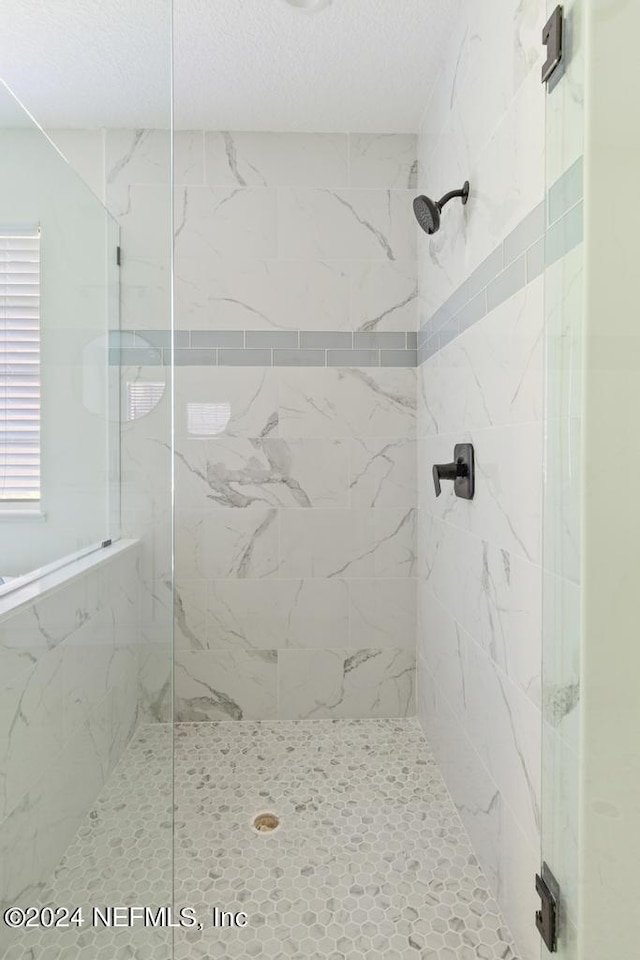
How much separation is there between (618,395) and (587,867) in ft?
1.77

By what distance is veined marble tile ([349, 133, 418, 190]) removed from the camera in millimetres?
2168

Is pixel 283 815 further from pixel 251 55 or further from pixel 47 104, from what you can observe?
pixel 251 55

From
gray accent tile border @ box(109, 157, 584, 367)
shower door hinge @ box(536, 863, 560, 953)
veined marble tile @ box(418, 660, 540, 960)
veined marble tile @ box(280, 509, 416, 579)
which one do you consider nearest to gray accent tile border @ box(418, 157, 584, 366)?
gray accent tile border @ box(109, 157, 584, 367)

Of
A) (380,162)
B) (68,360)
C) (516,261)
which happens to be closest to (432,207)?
(516,261)

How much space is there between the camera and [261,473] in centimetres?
219

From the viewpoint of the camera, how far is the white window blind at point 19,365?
975 mm

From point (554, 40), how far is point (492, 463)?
87 cm

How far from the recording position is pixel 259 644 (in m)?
2.21

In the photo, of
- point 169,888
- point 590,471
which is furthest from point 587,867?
point 169,888

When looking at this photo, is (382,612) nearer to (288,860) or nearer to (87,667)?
(288,860)

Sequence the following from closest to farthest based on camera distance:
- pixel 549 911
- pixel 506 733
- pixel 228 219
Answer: pixel 549 911, pixel 506 733, pixel 228 219

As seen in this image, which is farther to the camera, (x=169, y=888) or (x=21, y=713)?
(x=169, y=888)

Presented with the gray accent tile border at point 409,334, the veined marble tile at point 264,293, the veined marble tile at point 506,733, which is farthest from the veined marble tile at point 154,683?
the veined marble tile at point 264,293

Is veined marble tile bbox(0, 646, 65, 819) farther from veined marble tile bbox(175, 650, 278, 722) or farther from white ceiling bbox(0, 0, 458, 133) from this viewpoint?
veined marble tile bbox(175, 650, 278, 722)
